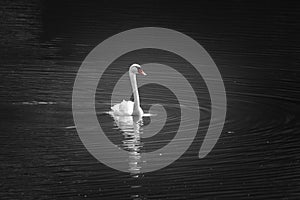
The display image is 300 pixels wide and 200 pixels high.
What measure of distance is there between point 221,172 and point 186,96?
5.45 metres

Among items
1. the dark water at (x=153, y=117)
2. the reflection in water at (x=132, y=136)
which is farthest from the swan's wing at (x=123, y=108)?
the dark water at (x=153, y=117)

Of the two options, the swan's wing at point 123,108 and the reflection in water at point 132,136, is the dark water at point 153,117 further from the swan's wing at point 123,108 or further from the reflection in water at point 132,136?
the swan's wing at point 123,108

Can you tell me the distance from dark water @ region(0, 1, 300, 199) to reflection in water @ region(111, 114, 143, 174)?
7 centimetres

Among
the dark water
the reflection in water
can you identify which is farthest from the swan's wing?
the dark water

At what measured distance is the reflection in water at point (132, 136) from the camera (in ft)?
45.7

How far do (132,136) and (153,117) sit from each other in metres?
1.47

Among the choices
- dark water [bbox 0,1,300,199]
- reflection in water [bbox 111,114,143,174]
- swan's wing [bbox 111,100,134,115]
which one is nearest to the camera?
dark water [bbox 0,1,300,199]

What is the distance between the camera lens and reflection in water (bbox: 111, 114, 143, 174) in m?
13.9

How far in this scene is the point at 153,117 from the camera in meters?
17.0

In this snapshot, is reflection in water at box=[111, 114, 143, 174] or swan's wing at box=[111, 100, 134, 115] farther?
swan's wing at box=[111, 100, 134, 115]

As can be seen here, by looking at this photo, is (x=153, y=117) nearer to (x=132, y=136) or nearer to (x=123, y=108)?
(x=123, y=108)

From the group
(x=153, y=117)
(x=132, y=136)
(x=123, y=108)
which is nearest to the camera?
(x=132, y=136)

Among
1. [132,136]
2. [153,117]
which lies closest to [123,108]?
[153,117]

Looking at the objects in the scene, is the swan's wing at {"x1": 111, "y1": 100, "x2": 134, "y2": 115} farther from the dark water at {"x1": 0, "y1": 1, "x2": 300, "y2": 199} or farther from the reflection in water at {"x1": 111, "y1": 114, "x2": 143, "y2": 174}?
the dark water at {"x1": 0, "y1": 1, "x2": 300, "y2": 199}
